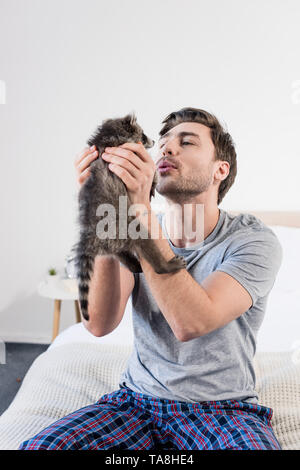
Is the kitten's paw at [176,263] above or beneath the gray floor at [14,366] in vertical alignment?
above

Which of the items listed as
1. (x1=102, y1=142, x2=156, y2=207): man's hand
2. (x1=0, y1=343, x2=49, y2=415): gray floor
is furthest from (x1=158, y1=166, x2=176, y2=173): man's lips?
(x1=0, y1=343, x2=49, y2=415): gray floor

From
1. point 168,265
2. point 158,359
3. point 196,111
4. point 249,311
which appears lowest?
point 158,359

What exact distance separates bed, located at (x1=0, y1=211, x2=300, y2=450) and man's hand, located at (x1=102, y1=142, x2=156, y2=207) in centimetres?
68

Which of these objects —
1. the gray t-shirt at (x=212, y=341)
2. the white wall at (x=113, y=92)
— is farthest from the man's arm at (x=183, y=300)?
the white wall at (x=113, y=92)

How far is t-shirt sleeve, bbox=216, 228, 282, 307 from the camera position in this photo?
3.06ft

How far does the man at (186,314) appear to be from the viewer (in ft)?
2.71

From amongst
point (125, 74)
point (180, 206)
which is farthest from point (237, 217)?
point (125, 74)

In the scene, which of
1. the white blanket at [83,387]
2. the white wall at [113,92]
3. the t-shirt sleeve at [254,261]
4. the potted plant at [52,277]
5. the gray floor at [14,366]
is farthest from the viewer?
the potted plant at [52,277]

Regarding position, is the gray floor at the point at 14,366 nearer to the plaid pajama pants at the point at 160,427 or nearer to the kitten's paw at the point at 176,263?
the plaid pajama pants at the point at 160,427

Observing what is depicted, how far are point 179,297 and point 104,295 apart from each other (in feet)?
0.82

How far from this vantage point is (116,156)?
77 centimetres

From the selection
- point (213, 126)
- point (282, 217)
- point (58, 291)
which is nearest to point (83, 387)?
point (213, 126)

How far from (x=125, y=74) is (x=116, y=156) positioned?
1.98 meters
